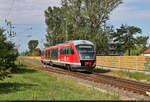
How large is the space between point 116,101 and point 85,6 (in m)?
30.9

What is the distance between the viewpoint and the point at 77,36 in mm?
35969

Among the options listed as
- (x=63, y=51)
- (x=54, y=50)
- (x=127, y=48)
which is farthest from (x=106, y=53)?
(x=127, y=48)

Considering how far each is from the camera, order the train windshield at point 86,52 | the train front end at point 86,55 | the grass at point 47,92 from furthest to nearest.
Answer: the train windshield at point 86,52
the train front end at point 86,55
the grass at point 47,92

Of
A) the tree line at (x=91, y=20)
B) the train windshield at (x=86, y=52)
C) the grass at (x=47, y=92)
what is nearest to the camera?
the grass at (x=47, y=92)

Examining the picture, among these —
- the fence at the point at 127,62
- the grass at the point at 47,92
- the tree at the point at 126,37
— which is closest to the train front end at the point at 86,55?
the fence at the point at 127,62

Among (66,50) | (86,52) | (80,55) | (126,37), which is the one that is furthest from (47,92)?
(126,37)

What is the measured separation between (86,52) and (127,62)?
6617mm

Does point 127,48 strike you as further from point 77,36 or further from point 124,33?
point 77,36

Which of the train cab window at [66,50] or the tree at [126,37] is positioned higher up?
the tree at [126,37]

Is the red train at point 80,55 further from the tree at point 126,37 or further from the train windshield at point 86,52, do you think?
the tree at point 126,37

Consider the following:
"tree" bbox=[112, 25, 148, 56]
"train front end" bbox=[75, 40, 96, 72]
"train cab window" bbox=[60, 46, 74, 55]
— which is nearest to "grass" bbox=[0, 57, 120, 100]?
"train front end" bbox=[75, 40, 96, 72]

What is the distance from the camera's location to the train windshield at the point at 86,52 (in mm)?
19844

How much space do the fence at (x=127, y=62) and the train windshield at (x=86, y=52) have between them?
5.41 meters

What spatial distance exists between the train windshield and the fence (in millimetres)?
5409
